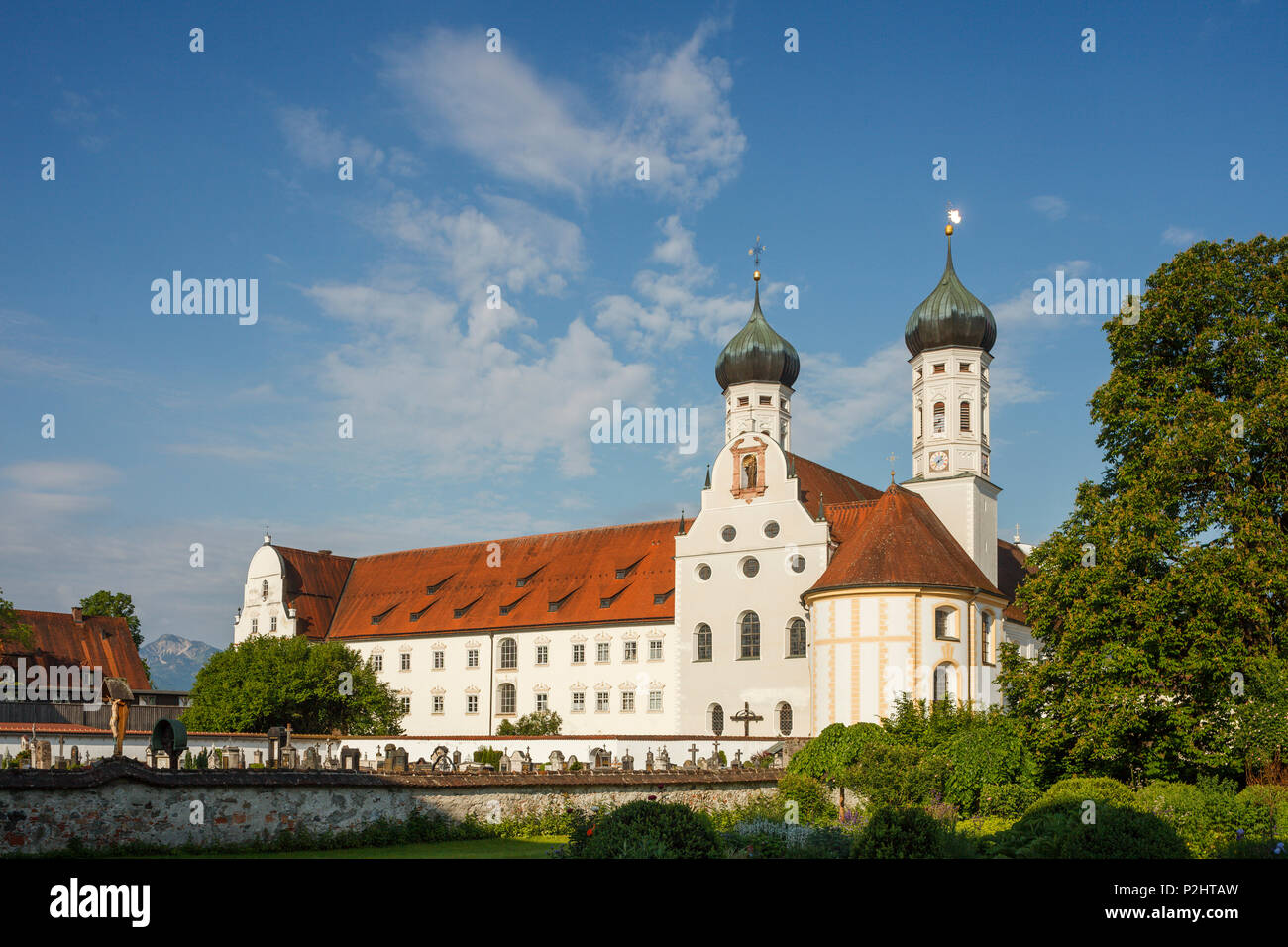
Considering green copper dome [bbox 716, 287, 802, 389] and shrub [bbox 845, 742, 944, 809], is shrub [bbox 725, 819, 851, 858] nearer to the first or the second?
shrub [bbox 845, 742, 944, 809]

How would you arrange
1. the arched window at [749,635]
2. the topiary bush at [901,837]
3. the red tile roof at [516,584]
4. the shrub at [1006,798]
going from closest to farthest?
the topiary bush at [901,837], the shrub at [1006,798], the arched window at [749,635], the red tile roof at [516,584]

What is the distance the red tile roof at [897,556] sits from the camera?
44.5 m

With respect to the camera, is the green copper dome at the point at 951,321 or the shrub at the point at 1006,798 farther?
the green copper dome at the point at 951,321

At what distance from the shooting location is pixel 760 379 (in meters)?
61.2

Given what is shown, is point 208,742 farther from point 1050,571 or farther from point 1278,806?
point 1278,806

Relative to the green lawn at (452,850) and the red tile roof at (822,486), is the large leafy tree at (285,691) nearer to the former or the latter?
the red tile roof at (822,486)

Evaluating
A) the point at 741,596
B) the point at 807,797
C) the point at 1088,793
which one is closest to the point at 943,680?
the point at 741,596

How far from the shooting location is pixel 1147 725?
94.5ft

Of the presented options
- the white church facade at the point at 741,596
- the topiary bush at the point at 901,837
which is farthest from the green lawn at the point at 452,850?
the white church facade at the point at 741,596

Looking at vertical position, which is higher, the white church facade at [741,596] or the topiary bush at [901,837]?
the white church facade at [741,596]

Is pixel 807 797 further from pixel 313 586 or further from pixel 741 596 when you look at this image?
pixel 313 586

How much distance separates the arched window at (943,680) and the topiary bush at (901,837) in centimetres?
2946
